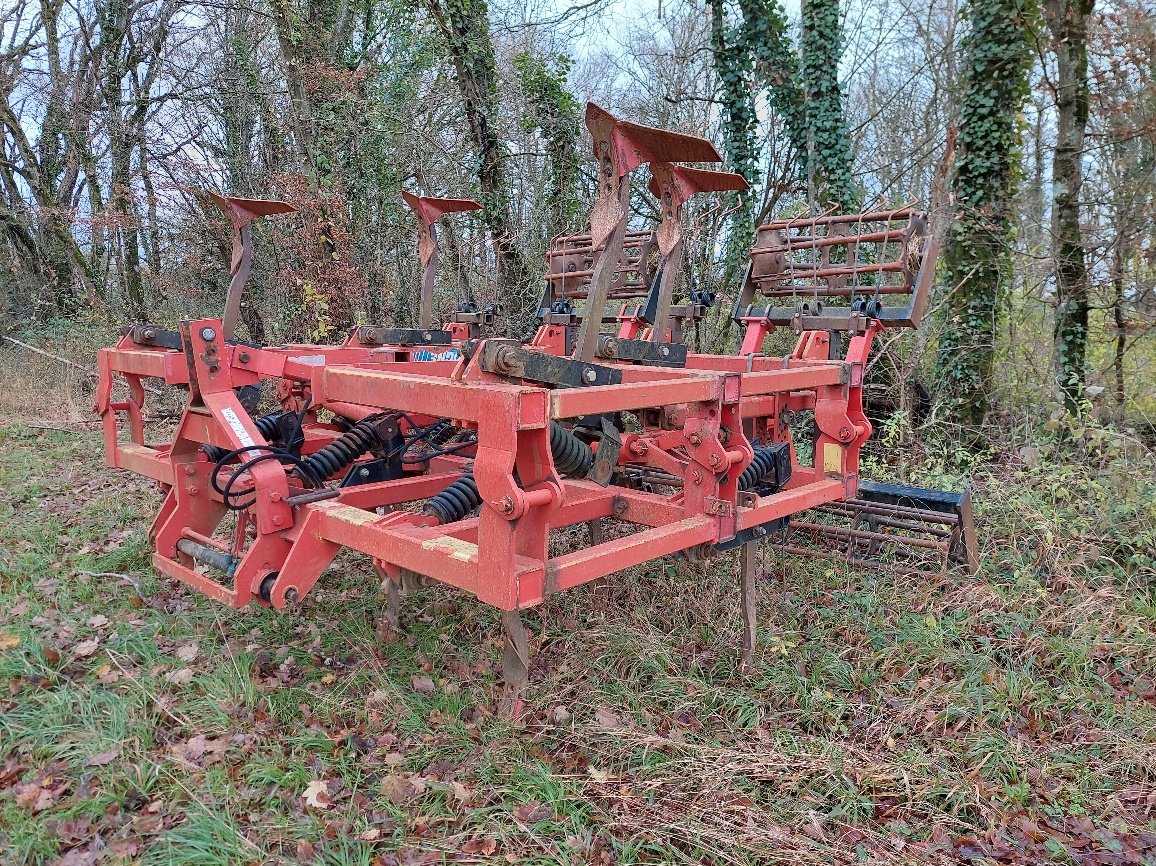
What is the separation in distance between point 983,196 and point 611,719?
22.6 feet

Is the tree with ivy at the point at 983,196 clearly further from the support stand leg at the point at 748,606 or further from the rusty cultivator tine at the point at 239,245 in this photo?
the rusty cultivator tine at the point at 239,245

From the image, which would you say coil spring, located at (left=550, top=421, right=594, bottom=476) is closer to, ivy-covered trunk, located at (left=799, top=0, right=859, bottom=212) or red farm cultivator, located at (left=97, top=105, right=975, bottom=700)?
red farm cultivator, located at (left=97, top=105, right=975, bottom=700)

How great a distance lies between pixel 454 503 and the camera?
3.10 metres

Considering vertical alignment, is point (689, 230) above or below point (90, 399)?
above

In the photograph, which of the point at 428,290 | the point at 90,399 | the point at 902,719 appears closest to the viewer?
the point at 902,719

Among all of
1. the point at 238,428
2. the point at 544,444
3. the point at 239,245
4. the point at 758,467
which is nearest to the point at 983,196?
the point at 758,467

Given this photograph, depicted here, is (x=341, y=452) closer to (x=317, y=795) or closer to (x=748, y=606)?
(x=317, y=795)

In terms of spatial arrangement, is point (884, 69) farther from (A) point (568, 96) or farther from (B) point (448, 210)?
(B) point (448, 210)

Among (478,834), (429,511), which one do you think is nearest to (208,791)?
(478,834)

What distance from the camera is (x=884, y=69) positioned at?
42.0ft

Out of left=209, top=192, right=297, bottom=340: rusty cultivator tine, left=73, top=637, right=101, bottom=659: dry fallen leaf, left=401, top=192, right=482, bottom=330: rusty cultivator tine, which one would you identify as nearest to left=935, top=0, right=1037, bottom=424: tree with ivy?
left=401, top=192, right=482, bottom=330: rusty cultivator tine

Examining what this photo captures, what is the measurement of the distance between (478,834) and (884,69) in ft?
45.1

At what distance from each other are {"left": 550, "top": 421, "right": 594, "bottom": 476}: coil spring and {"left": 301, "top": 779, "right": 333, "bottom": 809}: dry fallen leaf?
1433mm

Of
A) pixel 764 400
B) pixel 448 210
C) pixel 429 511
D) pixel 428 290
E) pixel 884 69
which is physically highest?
pixel 884 69
